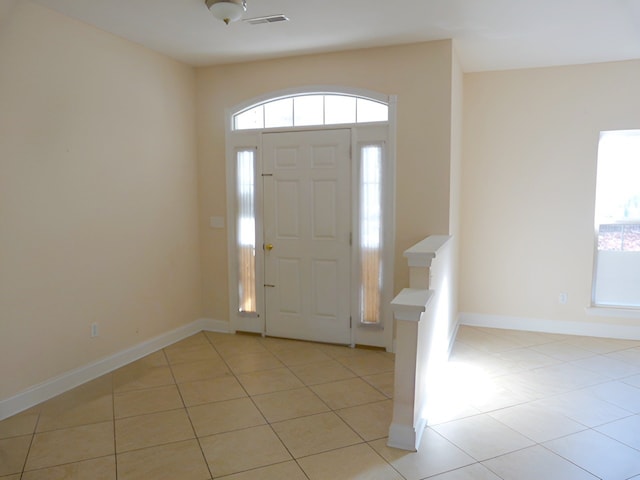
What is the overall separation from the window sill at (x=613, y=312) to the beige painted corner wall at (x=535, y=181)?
8 cm

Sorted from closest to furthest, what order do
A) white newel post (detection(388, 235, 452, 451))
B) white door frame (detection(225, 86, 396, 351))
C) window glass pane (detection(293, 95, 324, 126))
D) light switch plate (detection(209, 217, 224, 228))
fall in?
white newel post (detection(388, 235, 452, 451))
white door frame (detection(225, 86, 396, 351))
window glass pane (detection(293, 95, 324, 126))
light switch plate (detection(209, 217, 224, 228))

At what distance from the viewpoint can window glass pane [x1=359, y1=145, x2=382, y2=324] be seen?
412 centimetres

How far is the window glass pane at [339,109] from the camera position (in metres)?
4.17

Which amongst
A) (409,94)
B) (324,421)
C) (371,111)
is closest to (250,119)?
(371,111)

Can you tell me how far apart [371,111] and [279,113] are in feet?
3.08

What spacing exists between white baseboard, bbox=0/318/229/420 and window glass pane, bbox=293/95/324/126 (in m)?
2.27

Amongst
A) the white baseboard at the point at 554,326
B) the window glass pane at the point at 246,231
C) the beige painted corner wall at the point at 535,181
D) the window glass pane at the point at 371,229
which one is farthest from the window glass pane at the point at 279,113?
the white baseboard at the point at 554,326

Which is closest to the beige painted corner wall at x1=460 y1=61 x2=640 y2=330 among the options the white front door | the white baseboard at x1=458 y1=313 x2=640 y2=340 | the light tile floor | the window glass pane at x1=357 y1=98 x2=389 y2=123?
the white baseboard at x1=458 y1=313 x2=640 y2=340

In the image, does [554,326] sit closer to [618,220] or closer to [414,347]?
[618,220]

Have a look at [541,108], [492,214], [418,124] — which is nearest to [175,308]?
[418,124]

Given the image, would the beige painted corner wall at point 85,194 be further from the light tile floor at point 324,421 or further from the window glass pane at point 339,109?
the window glass pane at point 339,109

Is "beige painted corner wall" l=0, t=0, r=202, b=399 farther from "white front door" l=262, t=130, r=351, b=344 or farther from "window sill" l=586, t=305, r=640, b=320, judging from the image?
"window sill" l=586, t=305, r=640, b=320

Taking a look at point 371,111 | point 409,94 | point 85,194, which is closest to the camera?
point 85,194

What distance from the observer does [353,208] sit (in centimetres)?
418
